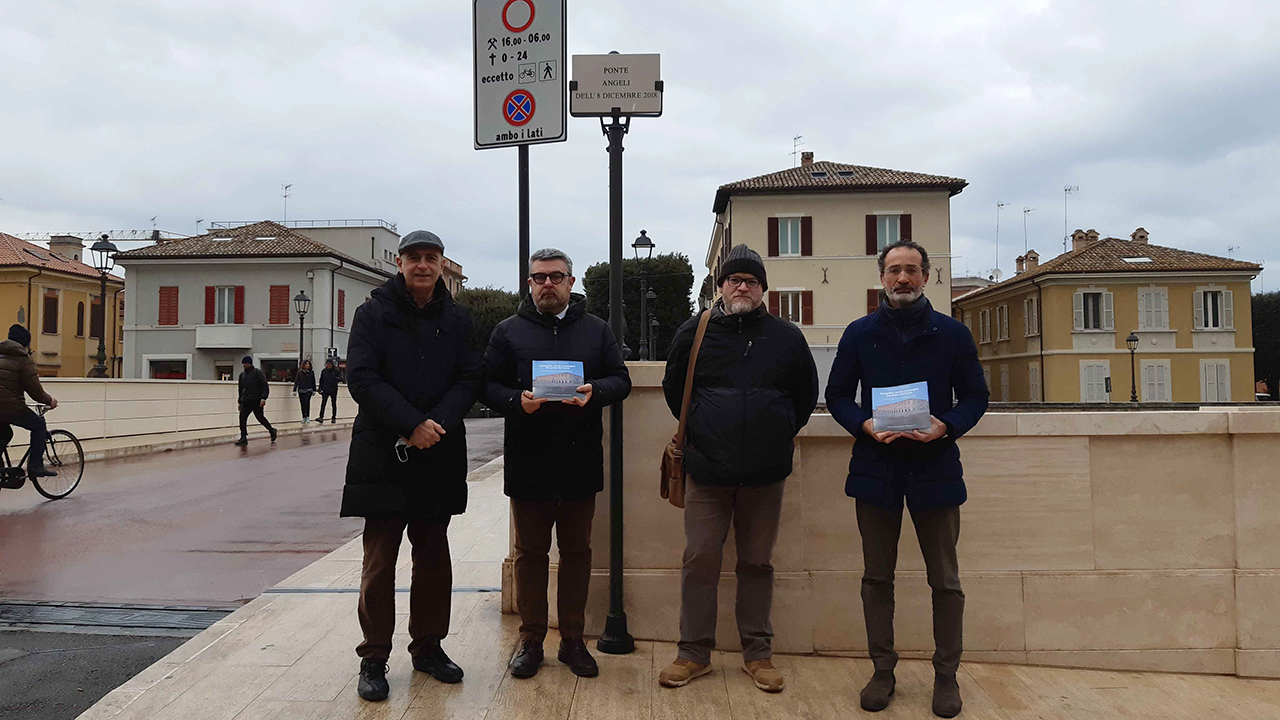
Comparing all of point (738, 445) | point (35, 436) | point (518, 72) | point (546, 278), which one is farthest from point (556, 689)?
point (35, 436)

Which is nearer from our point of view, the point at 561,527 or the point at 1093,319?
the point at 561,527

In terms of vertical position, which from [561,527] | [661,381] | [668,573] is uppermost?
[661,381]

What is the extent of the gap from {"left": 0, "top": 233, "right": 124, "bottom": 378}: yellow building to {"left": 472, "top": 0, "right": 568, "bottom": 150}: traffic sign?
151 ft

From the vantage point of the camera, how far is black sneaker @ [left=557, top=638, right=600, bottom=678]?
3.82m

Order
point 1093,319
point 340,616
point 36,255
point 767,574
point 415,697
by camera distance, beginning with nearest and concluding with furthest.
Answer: point 415,697 < point 767,574 < point 340,616 < point 1093,319 < point 36,255

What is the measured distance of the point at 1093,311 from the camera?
45812 mm

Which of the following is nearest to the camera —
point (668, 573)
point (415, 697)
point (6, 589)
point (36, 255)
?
point (415, 697)

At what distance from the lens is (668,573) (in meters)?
4.32

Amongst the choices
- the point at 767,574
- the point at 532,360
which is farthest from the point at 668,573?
the point at 532,360

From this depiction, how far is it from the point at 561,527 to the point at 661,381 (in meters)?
0.93

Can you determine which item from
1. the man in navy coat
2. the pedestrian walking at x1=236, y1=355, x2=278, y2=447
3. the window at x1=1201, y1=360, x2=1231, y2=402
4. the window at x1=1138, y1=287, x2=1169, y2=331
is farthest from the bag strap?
the window at x1=1201, y1=360, x2=1231, y2=402

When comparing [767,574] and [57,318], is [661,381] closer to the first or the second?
[767,574]

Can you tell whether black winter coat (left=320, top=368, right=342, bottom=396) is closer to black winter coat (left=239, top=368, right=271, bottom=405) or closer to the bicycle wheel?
black winter coat (left=239, top=368, right=271, bottom=405)

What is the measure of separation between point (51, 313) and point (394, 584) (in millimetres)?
53406
